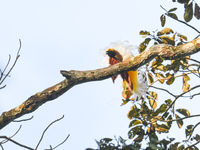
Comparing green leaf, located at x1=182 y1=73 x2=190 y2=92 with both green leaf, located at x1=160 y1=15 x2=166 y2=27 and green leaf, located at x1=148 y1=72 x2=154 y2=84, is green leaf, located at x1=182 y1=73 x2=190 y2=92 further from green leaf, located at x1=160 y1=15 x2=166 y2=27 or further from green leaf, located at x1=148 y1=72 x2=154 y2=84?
green leaf, located at x1=160 y1=15 x2=166 y2=27

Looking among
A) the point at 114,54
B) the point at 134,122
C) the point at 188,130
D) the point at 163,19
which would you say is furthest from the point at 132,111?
the point at 163,19

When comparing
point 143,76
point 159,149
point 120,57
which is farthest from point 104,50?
point 159,149

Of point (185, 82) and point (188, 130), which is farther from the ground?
point (185, 82)

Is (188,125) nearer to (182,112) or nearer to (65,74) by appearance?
(182,112)

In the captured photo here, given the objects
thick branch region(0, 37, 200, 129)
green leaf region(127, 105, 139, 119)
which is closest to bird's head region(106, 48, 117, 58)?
green leaf region(127, 105, 139, 119)

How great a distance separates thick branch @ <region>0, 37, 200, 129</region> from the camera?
3.01 m

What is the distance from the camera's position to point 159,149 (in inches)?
88.2

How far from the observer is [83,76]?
305 cm

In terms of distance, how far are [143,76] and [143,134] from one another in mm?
821

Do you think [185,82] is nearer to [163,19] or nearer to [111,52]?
[163,19]

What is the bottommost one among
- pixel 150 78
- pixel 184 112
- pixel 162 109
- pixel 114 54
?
pixel 184 112

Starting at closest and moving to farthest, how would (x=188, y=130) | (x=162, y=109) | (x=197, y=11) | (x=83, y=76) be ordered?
(x=83, y=76) < (x=197, y=11) < (x=188, y=130) < (x=162, y=109)

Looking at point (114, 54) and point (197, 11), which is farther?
point (114, 54)

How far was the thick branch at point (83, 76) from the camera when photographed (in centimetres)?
301
